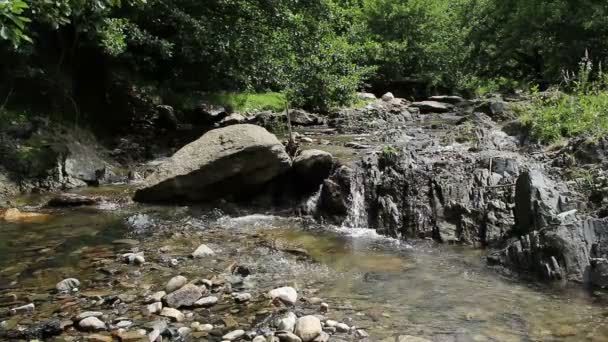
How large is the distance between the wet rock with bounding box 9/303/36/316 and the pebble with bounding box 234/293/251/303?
81.4 inches

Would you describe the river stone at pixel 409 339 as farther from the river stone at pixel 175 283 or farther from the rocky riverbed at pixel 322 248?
the river stone at pixel 175 283

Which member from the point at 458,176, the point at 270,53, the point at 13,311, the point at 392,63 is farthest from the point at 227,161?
the point at 392,63

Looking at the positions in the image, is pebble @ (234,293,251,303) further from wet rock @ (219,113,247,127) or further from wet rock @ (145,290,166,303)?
wet rock @ (219,113,247,127)

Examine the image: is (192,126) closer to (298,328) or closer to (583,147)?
(583,147)

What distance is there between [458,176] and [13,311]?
23.2ft

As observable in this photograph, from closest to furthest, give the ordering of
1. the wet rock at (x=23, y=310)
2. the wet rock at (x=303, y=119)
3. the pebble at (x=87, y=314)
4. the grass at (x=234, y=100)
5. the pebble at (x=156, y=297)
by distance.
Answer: the pebble at (x=87, y=314)
the wet rock at (x=23, y=310)
the pebble at (x=156, y=297)
the grass at (x=234, y=100)
the wet rock at (x=303, y=119)

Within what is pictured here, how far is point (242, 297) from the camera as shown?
5512 millimetres

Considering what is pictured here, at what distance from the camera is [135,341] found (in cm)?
455

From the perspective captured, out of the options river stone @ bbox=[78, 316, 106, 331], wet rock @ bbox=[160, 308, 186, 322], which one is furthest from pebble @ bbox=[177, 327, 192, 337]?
river stone @ bbox=[78, 316, 106, 331]

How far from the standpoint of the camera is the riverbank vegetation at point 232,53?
11.3 meters

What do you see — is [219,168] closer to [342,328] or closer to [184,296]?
[184,296]

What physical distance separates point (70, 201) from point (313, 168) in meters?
4.70

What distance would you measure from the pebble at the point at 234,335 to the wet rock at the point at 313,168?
5690mm

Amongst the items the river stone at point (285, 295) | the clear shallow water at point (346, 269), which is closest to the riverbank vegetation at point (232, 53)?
the clear shallow water at point (346, 269)
